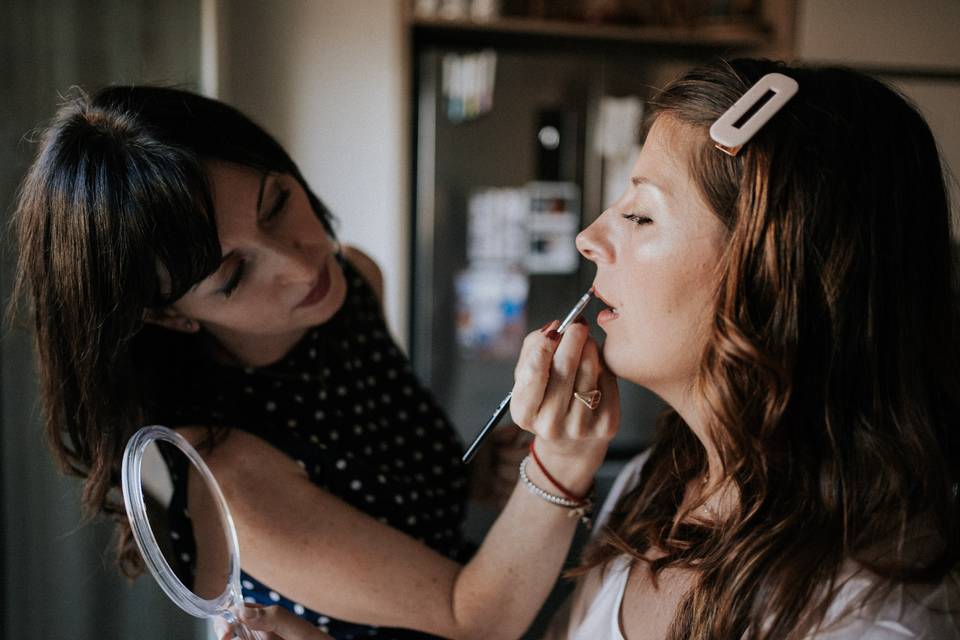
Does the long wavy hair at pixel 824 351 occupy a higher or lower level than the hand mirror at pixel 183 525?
higher

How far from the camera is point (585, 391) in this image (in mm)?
1040

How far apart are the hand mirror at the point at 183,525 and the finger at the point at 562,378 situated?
396mm

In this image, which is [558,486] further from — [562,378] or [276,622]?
[276,622]

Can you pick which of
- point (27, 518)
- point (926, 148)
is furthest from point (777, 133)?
point (27, 518)

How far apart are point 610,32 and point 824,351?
8.66ft

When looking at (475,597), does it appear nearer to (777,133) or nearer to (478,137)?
(777,133)

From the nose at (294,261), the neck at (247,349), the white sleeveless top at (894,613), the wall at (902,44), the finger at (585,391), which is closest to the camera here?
the white sleeveless top at (894,613)

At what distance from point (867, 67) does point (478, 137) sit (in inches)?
59.3

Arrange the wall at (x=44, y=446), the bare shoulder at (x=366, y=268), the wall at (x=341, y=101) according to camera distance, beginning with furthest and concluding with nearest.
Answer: the wall at (x=341, y=101) < the wall at (x=44, y=446) < the bare shoulder at (x=366, y=268)

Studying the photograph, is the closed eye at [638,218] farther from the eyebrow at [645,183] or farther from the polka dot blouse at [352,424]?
the polka dot blouse at [352,424]

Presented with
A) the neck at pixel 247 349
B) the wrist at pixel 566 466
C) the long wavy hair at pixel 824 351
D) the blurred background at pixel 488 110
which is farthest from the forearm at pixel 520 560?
the blurred background at pixel 488 110

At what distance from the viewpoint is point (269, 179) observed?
3.89ft

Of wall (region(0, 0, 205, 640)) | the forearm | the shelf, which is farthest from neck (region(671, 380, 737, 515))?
the shelf

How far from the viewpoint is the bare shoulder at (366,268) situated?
1.57 metres
